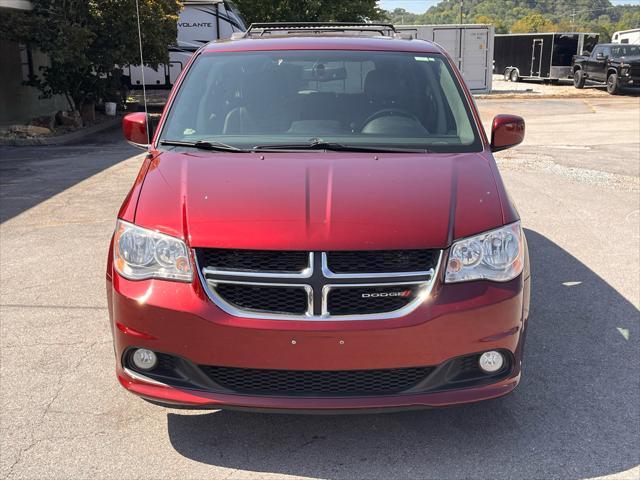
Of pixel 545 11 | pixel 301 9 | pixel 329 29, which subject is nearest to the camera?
pixel 329 29

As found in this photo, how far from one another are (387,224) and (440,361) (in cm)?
62

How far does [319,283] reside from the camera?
9.20 feet

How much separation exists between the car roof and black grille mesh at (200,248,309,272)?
1975 mm

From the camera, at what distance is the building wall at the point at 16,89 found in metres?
18.1

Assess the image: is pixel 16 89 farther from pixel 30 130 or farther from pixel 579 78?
pixel 579 78

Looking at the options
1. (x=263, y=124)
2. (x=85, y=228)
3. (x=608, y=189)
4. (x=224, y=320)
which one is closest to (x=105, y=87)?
(x=85, y=228)

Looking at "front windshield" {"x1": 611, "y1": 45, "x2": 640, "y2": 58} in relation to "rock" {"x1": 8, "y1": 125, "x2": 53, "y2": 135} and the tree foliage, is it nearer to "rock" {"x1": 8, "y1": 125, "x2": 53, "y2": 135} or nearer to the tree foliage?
"rock" {"x1": 8, "y1": 125, "x2": 53, "y2": 135}

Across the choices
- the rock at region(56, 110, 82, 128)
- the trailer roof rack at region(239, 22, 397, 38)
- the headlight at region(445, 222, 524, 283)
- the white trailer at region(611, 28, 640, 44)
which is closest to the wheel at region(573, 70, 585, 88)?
the white trailer at region(611, 28, 640, 44)

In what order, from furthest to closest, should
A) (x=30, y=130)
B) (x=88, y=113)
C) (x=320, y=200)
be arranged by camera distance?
(x=88, y=113) < (x=30, y=130) < (x=320, y=200)

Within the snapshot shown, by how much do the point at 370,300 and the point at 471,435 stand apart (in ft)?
3.13

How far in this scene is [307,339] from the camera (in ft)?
9.12

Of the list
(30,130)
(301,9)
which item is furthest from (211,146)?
(301,9)

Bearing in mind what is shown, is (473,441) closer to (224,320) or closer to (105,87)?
(224,320)

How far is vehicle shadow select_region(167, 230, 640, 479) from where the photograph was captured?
3.02 metres
